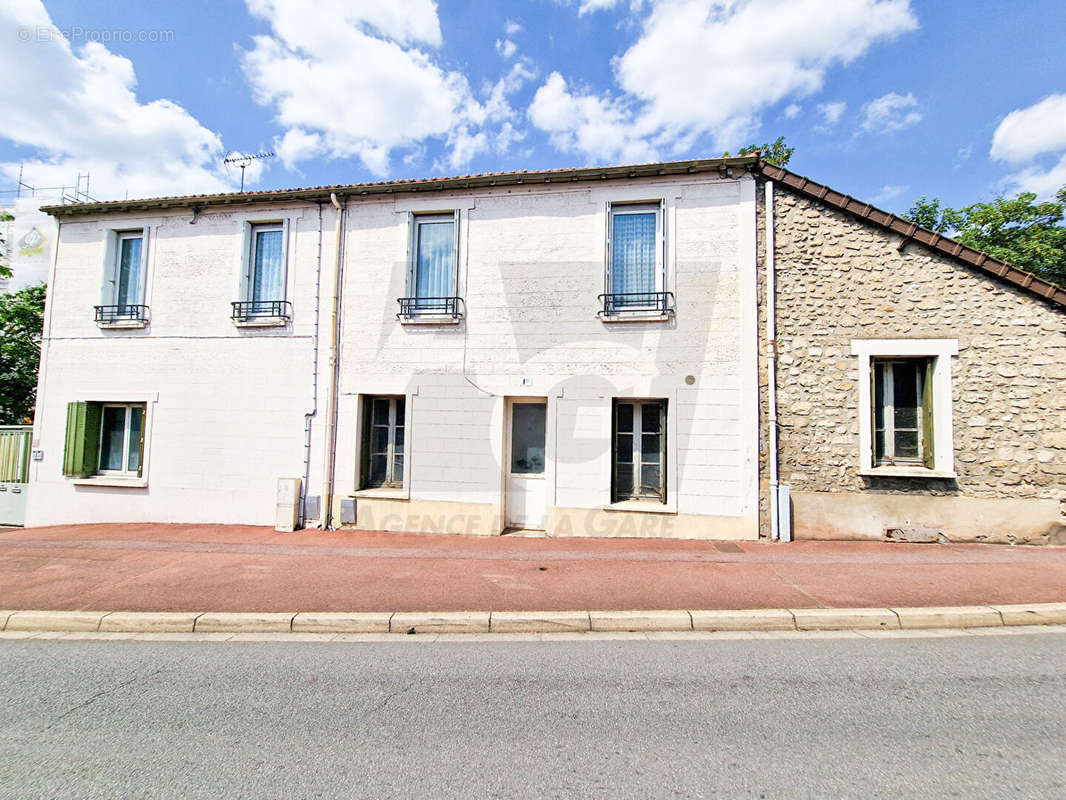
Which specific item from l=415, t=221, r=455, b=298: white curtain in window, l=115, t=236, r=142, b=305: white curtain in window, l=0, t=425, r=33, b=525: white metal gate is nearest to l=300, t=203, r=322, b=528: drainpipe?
l=415, t=221, r=455, b=298: white curtain in window

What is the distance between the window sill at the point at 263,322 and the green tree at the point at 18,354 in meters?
8.08

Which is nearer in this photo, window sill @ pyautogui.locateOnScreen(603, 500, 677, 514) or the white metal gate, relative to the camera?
window sill @ pyautogui.locateOnScreen(603, 500, 677, 514)

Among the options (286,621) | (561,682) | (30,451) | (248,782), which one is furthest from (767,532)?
(30,451)

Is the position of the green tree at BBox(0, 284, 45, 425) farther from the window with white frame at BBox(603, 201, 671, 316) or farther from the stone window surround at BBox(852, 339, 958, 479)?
the stone window surround at BBox(852, 339, 958, 479)

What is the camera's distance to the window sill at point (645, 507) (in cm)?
726

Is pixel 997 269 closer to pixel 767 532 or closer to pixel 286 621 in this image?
pixel 767 532

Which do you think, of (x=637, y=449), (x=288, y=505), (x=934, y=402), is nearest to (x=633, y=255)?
(x=637, y=449)

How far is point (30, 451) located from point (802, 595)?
13.5 m

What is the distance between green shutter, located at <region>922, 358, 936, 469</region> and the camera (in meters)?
7.15

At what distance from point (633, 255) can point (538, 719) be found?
22.1 ft

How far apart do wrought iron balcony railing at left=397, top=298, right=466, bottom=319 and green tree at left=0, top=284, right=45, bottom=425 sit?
1107cm

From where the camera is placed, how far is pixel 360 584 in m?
5.29

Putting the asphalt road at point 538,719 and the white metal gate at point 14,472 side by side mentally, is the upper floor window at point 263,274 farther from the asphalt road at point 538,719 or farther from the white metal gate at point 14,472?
the asphalt road at point 538,719

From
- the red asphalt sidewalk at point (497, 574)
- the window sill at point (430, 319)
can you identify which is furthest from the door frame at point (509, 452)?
the window sill at point (430, 319)
